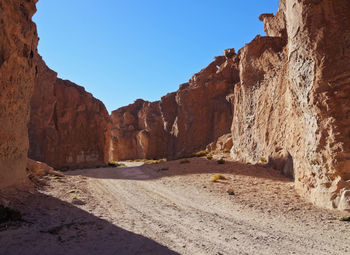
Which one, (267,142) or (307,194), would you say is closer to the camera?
(307,194)

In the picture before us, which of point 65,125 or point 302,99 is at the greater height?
point 65,125

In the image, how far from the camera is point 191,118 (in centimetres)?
4241

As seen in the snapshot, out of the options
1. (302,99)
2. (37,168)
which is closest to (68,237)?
(302,99)

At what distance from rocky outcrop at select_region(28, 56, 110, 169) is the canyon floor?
26947 mm

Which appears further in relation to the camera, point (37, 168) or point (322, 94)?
point (37, 168)

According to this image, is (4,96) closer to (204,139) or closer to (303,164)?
(303,164)

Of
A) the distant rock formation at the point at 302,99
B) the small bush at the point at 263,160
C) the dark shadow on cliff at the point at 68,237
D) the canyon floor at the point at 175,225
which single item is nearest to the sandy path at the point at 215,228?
the canyon floor at the point at 175,225

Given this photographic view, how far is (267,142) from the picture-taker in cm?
1568

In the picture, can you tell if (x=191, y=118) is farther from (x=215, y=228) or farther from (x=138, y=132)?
(x=215, y=228)

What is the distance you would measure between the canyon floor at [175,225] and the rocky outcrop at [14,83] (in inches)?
46.7

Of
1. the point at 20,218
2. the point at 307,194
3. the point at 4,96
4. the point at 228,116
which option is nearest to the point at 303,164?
the point at 307,194

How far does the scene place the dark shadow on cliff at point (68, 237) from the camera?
3.95 meters

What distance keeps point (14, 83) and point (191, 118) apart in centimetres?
3542

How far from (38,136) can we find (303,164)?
32.9 metres
